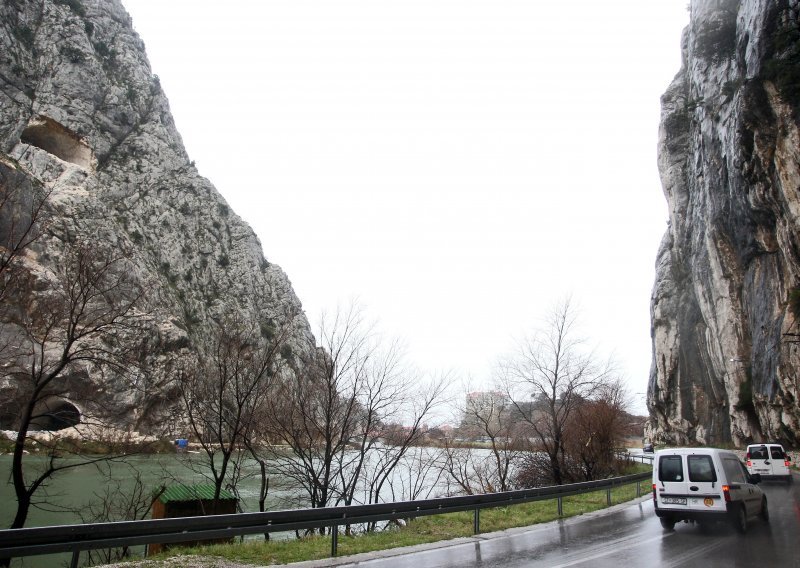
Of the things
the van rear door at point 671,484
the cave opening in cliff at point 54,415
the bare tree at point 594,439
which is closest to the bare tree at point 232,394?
the cave opening in cliff at point 54,415

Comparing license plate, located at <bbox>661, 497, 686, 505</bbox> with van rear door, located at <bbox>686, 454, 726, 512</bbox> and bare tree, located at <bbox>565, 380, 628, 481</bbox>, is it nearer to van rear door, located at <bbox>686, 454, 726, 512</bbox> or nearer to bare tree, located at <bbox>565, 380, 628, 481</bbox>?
van rear door, located at <bbox>686, 454, 726, 512</bbox>

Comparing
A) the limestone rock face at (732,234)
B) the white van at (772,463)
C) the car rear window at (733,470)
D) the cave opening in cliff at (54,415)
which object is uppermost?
the limestone rock face at (732,234)

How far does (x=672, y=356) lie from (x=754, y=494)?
4742 cm

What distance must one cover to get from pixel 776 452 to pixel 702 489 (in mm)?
16869

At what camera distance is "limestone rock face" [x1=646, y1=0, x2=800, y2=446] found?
2292 cm

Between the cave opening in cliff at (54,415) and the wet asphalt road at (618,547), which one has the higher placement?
the cave opening in cliff at (54,415)

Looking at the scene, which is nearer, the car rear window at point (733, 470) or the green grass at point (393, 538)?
the green grass at point (393, 538)

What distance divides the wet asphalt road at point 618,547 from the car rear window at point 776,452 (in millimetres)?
12618

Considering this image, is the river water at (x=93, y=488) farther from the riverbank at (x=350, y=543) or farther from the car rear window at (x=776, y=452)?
the car rear window at (x=776, y=452)

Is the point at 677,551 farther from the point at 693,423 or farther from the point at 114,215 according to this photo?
the point at 114,215

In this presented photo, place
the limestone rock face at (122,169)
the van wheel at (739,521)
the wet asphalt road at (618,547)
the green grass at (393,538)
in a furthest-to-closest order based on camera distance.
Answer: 1. the limestone rock face at (122,169)
2. the van wheel at (739,521)
3. the wet asphalt road at (618,547)
4. the green grass at (393,538)

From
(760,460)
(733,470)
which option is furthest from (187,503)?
(760,460)

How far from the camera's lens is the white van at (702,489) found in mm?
9539

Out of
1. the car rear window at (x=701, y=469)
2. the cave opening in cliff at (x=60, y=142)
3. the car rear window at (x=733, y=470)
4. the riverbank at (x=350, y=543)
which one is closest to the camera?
the riverbank at (x=350, y=543)
